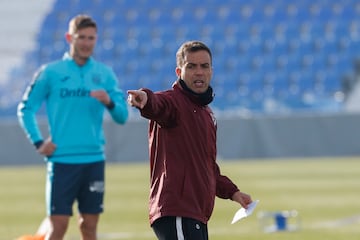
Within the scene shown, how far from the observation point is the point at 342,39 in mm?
38062

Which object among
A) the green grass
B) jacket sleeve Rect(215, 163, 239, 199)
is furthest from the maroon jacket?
the green grass

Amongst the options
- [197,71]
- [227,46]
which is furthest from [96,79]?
[227,46]

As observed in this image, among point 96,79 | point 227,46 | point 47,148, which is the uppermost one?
point 227,46

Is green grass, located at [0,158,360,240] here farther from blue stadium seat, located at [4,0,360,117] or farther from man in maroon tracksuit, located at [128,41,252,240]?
blue stadium seat, located at [4,0,360,117]

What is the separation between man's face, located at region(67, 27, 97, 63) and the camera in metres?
9.34

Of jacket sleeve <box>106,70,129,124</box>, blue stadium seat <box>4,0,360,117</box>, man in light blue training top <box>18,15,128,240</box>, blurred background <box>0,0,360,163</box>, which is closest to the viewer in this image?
man in light blue training top <box>18,15,128,240</box>

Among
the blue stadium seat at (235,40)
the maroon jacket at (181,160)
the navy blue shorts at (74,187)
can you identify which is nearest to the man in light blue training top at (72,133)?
the navy blue shorts at (74,187)

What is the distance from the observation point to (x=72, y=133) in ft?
30.5

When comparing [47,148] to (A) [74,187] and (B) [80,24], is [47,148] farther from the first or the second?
(B) [80,24]

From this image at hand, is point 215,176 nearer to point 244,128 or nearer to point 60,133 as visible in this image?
point 60,133

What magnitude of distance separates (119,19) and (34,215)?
2616 cm

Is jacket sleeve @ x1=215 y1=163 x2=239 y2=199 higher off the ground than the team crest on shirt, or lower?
lower

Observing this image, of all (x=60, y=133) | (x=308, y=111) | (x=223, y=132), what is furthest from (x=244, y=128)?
(x=60, y=133)

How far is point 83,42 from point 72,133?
2.64ft
